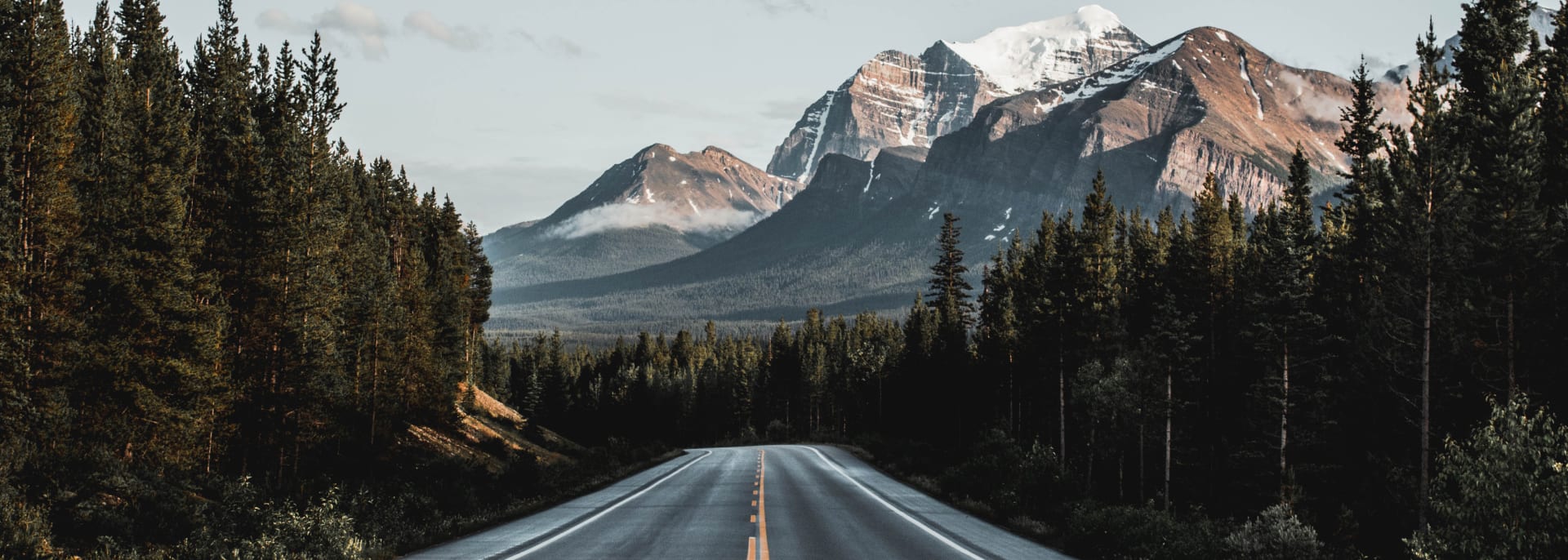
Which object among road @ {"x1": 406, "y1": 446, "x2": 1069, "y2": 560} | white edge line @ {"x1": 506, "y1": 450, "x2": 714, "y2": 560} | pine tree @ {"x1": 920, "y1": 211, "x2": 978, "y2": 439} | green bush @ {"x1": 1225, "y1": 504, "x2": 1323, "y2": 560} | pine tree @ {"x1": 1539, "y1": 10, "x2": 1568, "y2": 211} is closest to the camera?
green bush @ {"x1": 1225, "y1": 504, "x2": 1323, "y2": 560}

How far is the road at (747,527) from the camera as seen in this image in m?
16.2

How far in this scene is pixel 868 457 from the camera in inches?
2094

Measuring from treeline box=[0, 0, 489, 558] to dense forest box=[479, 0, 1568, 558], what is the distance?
20660 mm

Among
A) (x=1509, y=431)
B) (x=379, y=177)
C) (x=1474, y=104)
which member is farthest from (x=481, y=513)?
(x=379, y=177)

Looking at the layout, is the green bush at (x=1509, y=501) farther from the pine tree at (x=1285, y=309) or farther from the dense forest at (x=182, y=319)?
the pine tree at (x=1285, y=309)

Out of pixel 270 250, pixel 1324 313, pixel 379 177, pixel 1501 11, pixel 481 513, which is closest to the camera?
pixel 481 513

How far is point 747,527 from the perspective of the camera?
19.7m

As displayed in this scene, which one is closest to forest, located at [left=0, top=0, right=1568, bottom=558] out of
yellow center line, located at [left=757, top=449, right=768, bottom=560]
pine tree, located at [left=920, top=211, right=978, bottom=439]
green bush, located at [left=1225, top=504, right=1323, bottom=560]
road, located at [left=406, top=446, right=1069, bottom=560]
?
green bush, located at [left=1225, top=504, right=1323, bottom=560]

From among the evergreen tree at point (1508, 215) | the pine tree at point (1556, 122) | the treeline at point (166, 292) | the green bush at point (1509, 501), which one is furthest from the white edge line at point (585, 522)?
the pine tree at point (1556, 122)

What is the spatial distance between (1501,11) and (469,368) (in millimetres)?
70469

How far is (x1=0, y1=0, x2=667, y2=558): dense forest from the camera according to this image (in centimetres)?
1878

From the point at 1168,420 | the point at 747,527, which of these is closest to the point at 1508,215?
the point at 1168,420

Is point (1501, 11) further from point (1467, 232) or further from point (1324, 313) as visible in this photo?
point (1324, 313)

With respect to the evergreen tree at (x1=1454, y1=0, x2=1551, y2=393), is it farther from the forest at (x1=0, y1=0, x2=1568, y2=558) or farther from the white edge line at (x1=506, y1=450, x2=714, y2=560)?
the white edge line at (x1=506, y1=450, x2=714, y2=560)
